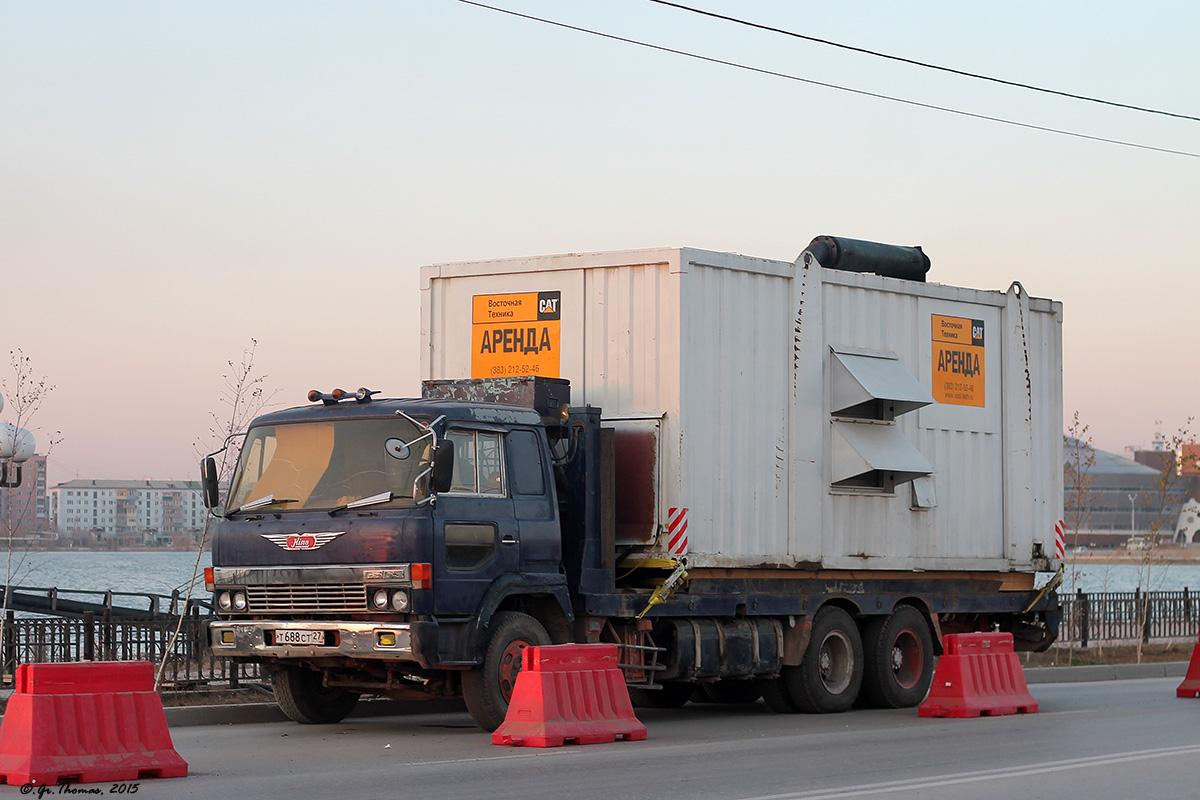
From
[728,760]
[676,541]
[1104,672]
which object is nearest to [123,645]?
[676,541]

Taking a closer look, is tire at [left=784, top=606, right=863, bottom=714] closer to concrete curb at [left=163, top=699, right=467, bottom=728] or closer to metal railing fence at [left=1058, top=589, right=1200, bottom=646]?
concrete curb at [left=163, top=699, right=467, bottom=728]

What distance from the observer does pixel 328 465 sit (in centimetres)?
1307

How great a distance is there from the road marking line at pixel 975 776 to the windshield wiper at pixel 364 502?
4.48m

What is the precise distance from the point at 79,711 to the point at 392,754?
2669mm

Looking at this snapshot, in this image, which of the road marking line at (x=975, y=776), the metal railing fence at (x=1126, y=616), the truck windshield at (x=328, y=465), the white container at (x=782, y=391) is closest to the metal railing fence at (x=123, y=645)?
the truck windshield at (x=328, y=465)

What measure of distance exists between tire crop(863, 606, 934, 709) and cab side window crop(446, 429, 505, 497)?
17.0 ft

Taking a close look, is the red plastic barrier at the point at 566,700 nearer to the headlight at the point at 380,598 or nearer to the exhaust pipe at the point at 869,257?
the headlight at the point at 380,598

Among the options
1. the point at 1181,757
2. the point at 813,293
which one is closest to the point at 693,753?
the point at 1181,757

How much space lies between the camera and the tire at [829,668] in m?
15.8

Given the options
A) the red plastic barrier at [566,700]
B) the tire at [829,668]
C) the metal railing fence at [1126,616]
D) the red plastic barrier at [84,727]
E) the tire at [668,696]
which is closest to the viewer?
the red plastic barrier at [84,727]

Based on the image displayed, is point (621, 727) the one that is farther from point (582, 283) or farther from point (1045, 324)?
point (1045, 324)

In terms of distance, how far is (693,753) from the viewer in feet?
39.5

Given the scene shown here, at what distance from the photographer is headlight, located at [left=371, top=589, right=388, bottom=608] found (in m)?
12.5

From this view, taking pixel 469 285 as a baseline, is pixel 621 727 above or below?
below
